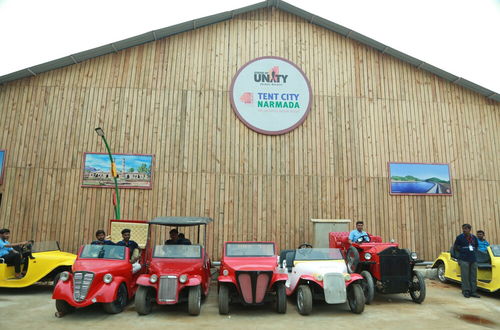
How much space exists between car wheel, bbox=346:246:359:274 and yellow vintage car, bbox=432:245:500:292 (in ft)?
10.1

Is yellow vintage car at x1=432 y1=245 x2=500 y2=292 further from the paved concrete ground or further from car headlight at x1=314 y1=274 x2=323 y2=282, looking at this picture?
car headlight at x1=314 y1=274 x2=323 y2=282

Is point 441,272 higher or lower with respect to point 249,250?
lower

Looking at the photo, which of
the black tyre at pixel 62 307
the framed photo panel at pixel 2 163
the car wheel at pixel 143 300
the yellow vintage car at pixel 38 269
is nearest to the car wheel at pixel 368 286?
the car wheel at pixel 143 300

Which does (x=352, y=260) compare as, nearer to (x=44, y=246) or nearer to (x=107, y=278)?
(x=107, y=278)

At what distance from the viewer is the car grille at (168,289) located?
6828 mm

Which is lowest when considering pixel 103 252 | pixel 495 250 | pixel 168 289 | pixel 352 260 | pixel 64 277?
pixel 168 289

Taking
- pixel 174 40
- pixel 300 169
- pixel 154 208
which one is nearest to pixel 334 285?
pixel 300 169

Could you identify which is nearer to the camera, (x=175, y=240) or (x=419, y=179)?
(x=175, y=240)

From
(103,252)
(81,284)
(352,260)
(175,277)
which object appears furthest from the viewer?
(352,260)

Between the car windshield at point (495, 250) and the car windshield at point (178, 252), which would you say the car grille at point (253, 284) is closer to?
the car windshield at point (178, 252)

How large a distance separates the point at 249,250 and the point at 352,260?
2.45 metres

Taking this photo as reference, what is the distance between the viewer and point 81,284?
668cm

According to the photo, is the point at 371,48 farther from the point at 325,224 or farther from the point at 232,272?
the point at 232,272

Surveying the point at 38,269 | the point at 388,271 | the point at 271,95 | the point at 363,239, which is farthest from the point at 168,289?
the point at 271,95
